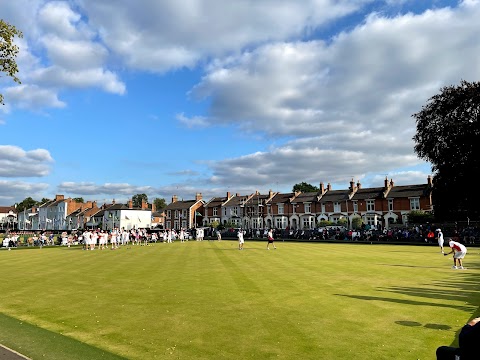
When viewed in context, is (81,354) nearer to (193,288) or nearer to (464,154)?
(193,288)

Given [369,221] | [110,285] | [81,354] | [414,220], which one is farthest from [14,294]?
[369,221]

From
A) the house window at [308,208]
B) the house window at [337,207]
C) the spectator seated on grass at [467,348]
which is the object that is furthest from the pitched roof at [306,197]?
the spectator seated on grass at [467,348]

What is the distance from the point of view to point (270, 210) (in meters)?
85.1

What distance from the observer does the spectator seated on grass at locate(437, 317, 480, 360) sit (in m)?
3.48

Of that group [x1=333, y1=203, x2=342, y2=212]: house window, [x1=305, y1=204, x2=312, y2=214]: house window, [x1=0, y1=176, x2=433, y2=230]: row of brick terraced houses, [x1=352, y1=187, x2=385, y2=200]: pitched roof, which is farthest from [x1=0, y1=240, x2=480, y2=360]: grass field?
[x1=305, y1=204, x2=312, y2=214]: house window

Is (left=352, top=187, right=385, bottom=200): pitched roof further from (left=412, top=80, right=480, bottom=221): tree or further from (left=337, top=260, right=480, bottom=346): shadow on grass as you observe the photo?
(left=337, top=260, right=480, bottom=346): shadow on grass

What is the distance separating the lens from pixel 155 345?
668 cm

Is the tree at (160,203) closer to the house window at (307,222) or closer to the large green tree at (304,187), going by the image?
the large green tree at (304,187)

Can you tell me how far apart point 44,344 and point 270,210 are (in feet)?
260

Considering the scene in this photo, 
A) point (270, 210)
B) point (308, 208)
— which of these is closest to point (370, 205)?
point (308, 208)

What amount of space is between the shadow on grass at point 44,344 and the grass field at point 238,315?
18 millimetres

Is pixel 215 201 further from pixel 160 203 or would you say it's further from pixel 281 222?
pixel 160 203

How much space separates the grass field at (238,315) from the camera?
6.44m

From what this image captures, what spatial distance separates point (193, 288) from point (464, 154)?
122 ft
